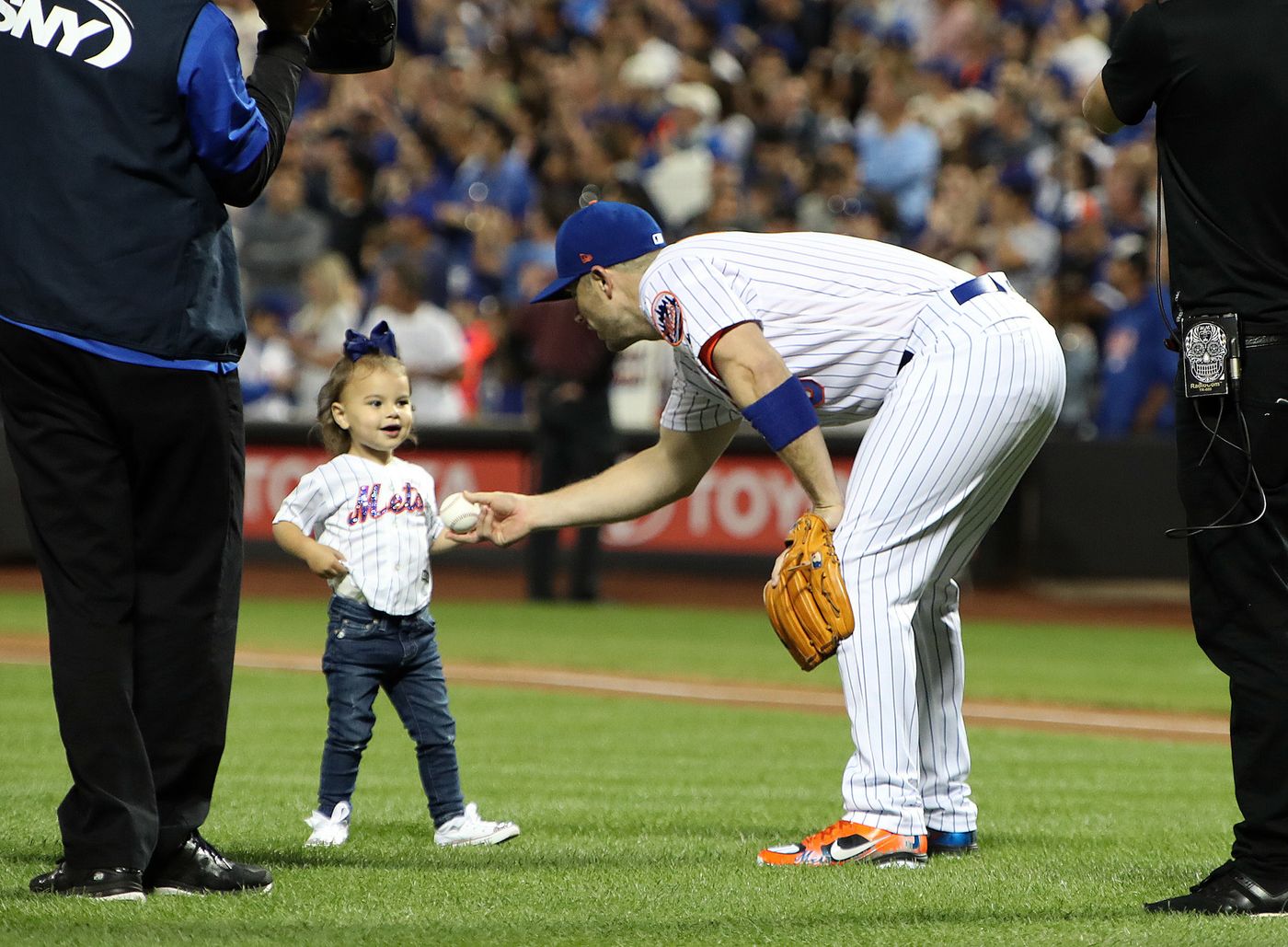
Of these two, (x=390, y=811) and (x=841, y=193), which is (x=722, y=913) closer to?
(x=390, y=811)

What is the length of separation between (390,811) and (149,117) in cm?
266

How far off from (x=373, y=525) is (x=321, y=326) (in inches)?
399

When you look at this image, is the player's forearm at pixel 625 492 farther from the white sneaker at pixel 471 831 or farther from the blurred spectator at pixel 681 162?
the blurred spectator at pixel 681 162

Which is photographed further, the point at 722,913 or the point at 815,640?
the point at 815,640

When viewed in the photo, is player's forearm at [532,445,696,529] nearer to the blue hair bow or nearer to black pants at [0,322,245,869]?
the blue hair bow

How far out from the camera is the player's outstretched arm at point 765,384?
458cm

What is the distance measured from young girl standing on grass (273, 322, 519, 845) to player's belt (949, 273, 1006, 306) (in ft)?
5.35

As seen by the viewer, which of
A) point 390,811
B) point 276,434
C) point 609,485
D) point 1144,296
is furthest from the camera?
point 276,434

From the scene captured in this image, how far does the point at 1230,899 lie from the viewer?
4.05 m

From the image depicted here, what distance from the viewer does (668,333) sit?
15.5ft

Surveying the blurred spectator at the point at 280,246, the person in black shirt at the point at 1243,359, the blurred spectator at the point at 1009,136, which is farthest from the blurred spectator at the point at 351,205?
the person in black shirt at the point at 1243,359

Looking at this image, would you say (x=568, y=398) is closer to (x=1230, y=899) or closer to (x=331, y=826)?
(x=331, y=826)

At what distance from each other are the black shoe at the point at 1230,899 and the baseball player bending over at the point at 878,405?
811mm

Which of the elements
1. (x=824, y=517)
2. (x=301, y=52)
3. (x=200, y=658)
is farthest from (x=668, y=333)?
(x=200, y=658)
